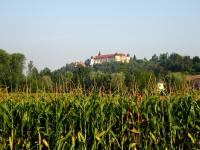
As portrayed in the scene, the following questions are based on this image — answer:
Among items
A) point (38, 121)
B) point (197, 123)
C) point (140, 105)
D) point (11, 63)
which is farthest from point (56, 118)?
point (11, 63)

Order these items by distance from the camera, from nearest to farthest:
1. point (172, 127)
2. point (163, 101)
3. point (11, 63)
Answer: point (172, 127) < point (163, 101) < point (11, 63)

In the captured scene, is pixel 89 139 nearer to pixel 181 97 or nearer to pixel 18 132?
pixel 18 132

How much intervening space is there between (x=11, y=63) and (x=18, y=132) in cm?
7227

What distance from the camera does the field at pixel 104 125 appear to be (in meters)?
6.26

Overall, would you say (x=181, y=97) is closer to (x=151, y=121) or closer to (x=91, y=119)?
(x=151, y=121)

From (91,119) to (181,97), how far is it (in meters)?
1.74

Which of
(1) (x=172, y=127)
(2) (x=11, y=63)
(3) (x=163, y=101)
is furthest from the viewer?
(2) (x=11, y=63)

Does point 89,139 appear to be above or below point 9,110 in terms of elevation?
below

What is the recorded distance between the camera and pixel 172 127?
623 centimetres

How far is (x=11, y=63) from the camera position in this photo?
76.7 m

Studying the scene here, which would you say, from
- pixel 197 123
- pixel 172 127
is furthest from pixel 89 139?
pixel 197 123

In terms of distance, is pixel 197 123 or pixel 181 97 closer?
pixel 197 123

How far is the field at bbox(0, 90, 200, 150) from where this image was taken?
6262 mm

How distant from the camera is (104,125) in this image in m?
6.43
